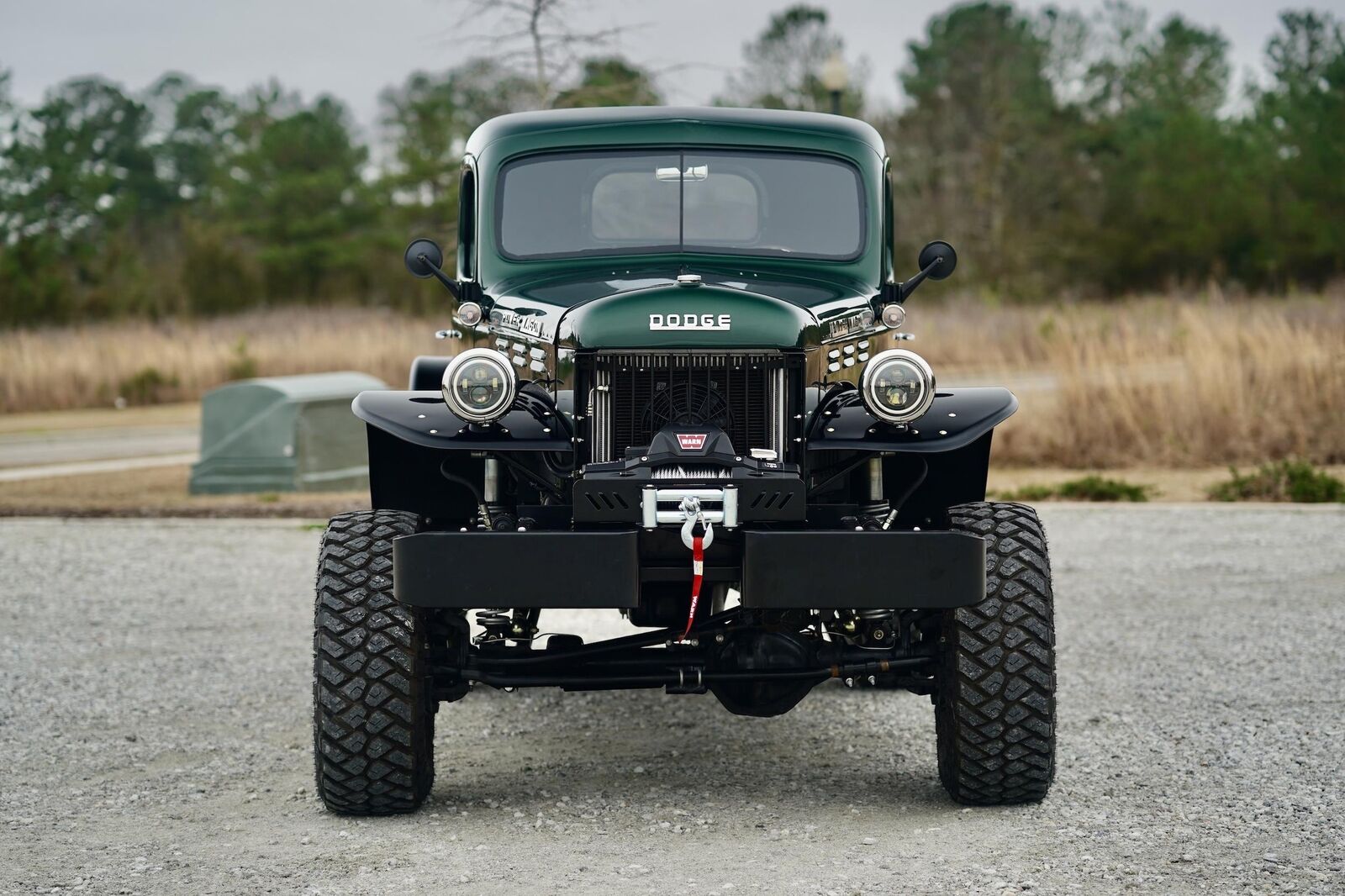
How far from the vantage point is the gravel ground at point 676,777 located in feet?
14.3

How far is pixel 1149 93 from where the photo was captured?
67.7 m

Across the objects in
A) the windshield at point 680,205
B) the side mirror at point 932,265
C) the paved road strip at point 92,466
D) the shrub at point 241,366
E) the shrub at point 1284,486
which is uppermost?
the windshield at point 680,205

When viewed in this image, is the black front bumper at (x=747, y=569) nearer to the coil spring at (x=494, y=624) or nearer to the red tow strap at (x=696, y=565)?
the red tow strap at (x=696, y=565)

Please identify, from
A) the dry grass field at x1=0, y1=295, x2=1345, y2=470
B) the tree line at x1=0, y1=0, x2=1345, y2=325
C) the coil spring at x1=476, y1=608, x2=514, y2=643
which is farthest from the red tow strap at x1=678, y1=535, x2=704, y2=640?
the tree line at x1=0, y1=0, x2=1345, y2=325

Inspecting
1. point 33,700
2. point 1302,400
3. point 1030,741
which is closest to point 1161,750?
point 1030,741

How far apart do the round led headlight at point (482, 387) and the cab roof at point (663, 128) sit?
1548 millimetres

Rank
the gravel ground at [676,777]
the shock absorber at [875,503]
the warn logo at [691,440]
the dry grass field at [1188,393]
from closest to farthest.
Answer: the gravel ground at [676,777] < the warn logo at [691,440] < the shock absorber at [875,503] < the dry grass field at [1188,393]

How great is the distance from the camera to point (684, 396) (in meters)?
5.03

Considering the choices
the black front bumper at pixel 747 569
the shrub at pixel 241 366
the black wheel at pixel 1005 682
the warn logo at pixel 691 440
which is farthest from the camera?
the shrub at pixel 241 366

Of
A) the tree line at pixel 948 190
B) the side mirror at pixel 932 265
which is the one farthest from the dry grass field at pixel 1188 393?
the tree line at pixel 948 190

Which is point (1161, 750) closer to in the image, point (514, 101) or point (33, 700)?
point (33, 700)

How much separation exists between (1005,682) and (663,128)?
249cm

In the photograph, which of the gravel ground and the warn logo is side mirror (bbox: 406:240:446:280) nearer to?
the warn logo

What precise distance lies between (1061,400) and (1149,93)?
5611cm
